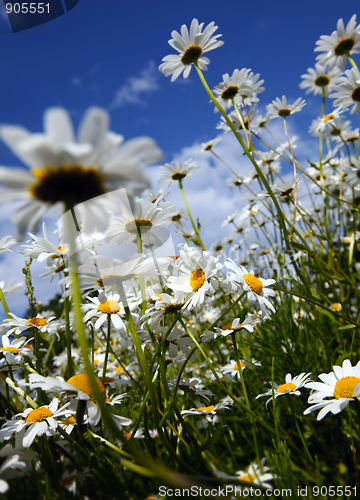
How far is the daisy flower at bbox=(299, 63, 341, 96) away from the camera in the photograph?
1.83m

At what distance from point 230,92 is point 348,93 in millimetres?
510

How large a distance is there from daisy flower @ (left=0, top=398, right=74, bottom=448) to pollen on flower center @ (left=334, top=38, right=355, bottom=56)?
1.82 meters

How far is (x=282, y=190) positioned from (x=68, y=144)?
151 centimetres

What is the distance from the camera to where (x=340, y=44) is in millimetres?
1451

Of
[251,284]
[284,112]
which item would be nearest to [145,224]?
[251,284]

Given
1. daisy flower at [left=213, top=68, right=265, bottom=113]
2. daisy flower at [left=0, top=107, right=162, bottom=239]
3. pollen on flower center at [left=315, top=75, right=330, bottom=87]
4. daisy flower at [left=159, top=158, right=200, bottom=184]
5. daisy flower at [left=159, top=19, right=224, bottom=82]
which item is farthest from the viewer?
pollen on flower center at [left=315, top=75, right=330, bottom=87]

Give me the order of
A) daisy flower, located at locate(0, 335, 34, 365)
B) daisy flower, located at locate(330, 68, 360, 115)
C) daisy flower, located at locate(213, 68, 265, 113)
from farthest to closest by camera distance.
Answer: daisy flower, located at locate(213, 68, 265, 113)
daisy flower, located at locate(330, 68, 360, 115)
daisy flower, located at locate(0, 335, 34, 365)

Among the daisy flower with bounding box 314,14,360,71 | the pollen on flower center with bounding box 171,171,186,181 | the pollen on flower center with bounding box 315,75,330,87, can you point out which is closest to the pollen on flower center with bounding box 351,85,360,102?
the daisy flower with bounding box 314,14,360,71

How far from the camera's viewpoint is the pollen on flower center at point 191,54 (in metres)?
1.19

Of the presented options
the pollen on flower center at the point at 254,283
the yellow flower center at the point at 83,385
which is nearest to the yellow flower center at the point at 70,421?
the yellow flower center at the point at 83,385

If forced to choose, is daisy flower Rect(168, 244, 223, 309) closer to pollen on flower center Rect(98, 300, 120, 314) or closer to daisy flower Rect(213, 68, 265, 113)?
pollen on flower center Rect(98, 300, 120, 314)

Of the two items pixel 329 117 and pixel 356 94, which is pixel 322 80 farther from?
pixel 356 94

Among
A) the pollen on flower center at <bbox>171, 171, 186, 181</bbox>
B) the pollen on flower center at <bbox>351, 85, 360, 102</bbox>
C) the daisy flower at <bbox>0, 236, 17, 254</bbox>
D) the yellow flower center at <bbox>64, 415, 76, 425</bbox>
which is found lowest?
the yellow flower center at <bbox>64, 415, 76, 425</bbox>

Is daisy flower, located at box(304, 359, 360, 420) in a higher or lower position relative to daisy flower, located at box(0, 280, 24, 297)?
lower
